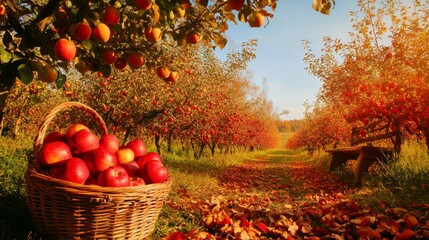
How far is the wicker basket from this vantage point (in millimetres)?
1972

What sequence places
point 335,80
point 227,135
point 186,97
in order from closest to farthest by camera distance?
point 186,97 < point 335,80 < point 227,135

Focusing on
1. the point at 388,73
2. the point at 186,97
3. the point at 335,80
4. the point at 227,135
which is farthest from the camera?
the point at 227,135

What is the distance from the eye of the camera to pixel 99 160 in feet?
7.50

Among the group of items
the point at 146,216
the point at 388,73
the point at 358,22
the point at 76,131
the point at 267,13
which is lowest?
the point at 146,216

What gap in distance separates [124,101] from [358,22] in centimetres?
A: 646

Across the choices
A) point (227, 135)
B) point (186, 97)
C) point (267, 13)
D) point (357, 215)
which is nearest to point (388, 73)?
point (357, 215)

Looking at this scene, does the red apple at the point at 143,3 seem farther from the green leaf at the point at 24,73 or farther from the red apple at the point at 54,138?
the red apple at the point at 54,138

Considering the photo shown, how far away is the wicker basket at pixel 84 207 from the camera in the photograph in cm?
197

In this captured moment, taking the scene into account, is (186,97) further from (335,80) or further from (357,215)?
(357,215)

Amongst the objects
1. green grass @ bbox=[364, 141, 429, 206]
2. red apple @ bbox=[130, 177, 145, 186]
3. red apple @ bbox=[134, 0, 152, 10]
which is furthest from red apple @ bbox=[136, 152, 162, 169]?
green grass @ bbox=[364, 141, 429, 206]

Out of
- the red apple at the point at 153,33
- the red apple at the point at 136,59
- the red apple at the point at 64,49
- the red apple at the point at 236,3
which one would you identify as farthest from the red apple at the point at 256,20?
the red apple at the point at 64,49

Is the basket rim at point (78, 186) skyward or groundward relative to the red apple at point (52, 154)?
groundward

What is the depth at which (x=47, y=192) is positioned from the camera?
2012 mm

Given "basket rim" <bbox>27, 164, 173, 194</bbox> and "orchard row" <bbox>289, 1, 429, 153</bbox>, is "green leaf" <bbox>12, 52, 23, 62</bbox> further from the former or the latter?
"orchard row" <bbox>289, 1, 429, 153</bbox>
